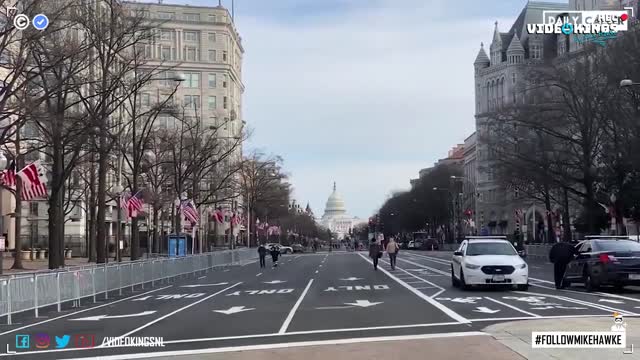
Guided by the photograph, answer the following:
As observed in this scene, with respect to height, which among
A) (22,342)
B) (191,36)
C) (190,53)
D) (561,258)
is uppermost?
(191,36)

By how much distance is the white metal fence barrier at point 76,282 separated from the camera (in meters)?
19.2

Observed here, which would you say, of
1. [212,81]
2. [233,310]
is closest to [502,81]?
[212,81]

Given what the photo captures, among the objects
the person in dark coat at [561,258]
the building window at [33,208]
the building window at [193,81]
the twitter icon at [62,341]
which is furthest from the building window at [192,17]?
the twitter icon at [62,341]

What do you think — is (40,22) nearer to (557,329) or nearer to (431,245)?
(557,329)

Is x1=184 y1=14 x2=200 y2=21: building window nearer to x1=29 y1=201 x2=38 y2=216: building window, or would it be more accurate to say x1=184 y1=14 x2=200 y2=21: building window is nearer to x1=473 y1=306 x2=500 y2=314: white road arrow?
x1=29 y1=201 x2=38 y2=216: building window

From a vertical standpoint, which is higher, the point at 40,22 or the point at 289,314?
the point at 40,22

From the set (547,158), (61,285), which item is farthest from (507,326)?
(547,158)

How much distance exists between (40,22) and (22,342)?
10828 mm

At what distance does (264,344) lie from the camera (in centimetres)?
1301

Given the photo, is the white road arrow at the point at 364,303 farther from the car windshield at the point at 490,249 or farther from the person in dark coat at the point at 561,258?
the person in dark coat at the point at 561,258

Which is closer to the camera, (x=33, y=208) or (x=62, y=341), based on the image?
(x=62, y=341)

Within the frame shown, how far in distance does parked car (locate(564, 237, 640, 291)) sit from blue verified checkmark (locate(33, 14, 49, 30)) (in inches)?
679

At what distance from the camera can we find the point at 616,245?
974 inches

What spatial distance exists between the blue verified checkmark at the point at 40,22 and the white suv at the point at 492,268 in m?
14.2
